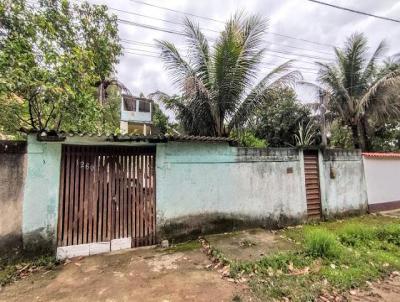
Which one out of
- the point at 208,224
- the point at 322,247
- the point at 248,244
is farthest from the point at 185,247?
the point at 322,247

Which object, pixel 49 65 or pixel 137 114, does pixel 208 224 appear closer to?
pixel 49 65

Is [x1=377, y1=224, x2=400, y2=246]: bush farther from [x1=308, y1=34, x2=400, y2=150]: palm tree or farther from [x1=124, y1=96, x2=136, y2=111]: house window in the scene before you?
[x1=124, y1=96, x2=136, y2=111]: house window

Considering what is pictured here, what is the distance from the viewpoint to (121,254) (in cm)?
460

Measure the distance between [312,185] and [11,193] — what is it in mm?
7317

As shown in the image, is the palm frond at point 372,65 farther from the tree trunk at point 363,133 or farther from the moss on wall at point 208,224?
the moss on wall at point 208,224

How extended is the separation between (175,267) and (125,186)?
1959 mm

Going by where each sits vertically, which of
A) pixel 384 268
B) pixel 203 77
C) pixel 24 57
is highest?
pixel 203 77

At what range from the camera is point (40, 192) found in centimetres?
427

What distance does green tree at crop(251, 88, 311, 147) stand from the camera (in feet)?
41.5

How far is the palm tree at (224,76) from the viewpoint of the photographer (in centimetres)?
671

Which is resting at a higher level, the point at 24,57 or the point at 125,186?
the point at 24,57

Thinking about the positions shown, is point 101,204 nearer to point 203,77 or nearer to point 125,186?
point 125,186

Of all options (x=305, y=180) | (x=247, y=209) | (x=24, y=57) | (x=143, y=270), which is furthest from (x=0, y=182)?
(x=305, y=180)

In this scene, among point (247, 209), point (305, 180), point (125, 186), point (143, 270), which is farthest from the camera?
point (305, 180)
